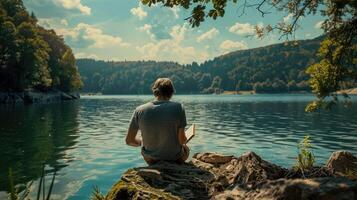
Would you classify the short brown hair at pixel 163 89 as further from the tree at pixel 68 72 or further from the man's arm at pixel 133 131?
the tree at pixel 68 72

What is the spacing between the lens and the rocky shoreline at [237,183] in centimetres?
456

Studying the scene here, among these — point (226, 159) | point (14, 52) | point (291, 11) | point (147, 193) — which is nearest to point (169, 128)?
point (147, 193)

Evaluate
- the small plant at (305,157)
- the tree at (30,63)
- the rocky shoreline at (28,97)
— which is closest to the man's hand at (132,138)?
the small plant at (305,157)

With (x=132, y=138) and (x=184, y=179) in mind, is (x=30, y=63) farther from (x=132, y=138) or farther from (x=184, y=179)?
(x=184, y=179)

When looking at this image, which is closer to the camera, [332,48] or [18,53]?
[332,48]

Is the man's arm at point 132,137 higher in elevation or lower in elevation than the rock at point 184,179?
higher

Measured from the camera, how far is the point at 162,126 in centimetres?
767

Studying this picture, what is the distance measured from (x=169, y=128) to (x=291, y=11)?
5310 mm

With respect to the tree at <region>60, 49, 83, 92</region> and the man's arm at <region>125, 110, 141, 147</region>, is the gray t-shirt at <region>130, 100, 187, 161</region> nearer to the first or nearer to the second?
the man's arm at <region>125, 110, 141, 147</region>

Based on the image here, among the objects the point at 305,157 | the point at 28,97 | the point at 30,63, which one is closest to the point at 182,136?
the point at 305,157

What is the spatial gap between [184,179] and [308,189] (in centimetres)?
290

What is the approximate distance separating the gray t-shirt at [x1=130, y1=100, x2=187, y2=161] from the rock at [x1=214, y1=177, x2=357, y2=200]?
2.79m

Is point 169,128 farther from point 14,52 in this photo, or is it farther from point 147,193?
point 14,52

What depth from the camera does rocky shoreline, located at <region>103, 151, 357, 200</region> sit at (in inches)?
180
